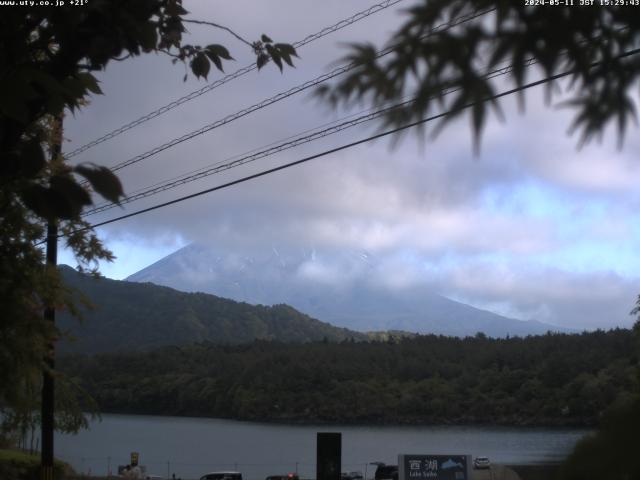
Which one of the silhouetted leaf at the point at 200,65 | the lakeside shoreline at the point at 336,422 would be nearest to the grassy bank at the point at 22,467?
the silhouetted leaf at the point at 200,65

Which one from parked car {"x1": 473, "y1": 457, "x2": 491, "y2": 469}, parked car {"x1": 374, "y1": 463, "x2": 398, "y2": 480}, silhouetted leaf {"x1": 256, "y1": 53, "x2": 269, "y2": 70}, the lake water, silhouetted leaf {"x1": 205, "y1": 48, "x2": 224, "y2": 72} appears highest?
silhouetted leaf {"x1": 256, "y1": 53, "x2": 269, "y2": 70}

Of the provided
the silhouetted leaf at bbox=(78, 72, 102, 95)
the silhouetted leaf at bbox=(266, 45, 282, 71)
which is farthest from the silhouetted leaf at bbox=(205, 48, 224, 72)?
the silhouetted leaf at bbox=(78, 72, 102, 95)

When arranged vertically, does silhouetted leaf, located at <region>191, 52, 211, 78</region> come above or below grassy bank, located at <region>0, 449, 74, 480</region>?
above

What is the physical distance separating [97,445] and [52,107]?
217ft

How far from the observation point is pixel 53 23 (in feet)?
15.3

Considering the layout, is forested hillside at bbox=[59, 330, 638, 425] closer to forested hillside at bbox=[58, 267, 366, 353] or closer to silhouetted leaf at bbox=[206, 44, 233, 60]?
forested hillside at bbox=[58, 267, 366, 353]

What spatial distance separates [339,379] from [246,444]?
14.1 meters

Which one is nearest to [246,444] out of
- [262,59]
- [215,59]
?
[262,59]

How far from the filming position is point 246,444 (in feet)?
222

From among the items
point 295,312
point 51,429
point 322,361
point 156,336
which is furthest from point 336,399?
point 295,312

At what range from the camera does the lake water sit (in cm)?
5125

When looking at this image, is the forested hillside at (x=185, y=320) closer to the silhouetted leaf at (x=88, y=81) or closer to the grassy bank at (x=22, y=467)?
the grassy bank at (x=22, y=467)

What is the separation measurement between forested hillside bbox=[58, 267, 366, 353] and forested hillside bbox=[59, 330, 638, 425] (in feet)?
64.6

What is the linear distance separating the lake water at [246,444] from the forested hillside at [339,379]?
1422mm
